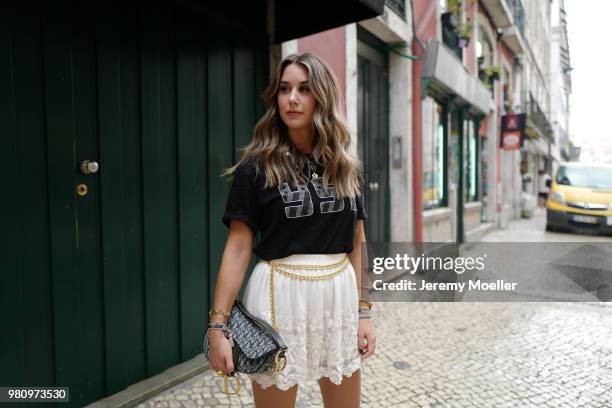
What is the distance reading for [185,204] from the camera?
3.20 metres

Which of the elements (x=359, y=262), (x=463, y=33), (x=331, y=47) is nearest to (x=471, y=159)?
(x=463, y=33)

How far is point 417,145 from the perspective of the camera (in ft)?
23.2

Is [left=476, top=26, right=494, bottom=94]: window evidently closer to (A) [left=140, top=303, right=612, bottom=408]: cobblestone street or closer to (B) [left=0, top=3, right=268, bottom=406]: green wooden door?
(A) [left=140, top=303, right=612, bottom=408]: cobblestone street

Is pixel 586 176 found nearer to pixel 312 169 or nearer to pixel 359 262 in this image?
pixel 359 262

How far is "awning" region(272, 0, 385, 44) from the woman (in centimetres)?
172

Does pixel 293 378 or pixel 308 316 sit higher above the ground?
pixel 308 316

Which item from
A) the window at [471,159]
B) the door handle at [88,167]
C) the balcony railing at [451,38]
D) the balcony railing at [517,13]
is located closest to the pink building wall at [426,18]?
the balcony railing at [451,38]

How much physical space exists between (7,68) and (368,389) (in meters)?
2.79

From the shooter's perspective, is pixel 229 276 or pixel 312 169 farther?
pixel 312 169

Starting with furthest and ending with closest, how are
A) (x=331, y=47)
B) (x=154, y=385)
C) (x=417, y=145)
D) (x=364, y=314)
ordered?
(x=417, y=145) < (x=331, y=47) < (x=154, y=385) < (x=364, y=314)

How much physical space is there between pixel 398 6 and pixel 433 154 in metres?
3.03

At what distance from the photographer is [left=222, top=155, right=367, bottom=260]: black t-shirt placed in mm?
1640

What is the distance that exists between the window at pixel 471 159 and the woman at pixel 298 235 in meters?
10.1

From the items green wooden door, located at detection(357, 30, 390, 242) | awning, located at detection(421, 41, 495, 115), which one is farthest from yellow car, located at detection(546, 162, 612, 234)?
green wooden door, located at detection(357, 30, 390, 242)
